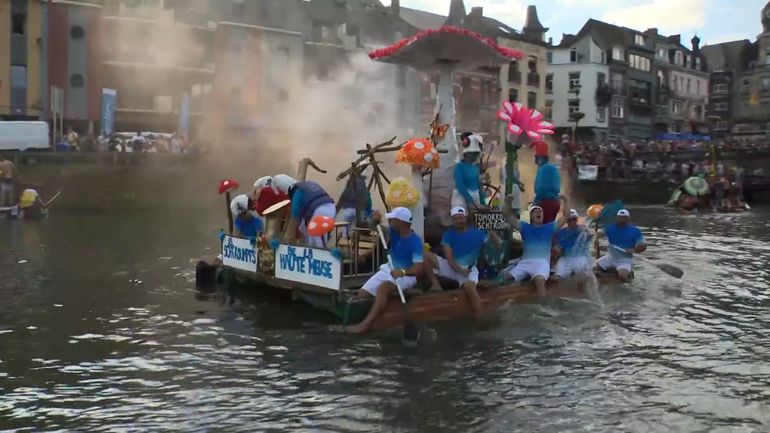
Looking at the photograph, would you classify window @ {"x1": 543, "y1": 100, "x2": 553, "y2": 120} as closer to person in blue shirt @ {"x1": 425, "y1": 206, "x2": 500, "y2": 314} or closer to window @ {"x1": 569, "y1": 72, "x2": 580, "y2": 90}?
window @ {"x1": 569, "y1": 72, "x2": 580, "y2": 90}

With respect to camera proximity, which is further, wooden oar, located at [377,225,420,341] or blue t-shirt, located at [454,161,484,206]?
blue t-shirt, located at [454,161,484,206]

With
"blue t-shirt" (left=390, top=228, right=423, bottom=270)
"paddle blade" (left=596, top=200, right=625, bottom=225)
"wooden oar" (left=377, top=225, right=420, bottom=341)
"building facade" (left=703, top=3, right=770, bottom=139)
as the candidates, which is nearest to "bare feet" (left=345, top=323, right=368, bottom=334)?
"wooden oar" (left=377, top=225, right=420, bottom=341)

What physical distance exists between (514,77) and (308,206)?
203 ft

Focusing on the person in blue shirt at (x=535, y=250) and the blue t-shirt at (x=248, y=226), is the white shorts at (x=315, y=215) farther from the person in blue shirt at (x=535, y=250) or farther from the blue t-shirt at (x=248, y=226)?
the person in blue shirt at (x=535, y=250)

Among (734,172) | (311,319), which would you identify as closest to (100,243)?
(311,319)

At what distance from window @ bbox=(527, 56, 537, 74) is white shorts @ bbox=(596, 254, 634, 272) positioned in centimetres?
6090

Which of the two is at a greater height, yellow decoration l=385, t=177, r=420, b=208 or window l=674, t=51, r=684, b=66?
window l=674, t=51, r=684, b=66

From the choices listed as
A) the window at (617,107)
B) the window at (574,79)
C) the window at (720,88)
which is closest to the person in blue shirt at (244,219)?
the window at (574,79)

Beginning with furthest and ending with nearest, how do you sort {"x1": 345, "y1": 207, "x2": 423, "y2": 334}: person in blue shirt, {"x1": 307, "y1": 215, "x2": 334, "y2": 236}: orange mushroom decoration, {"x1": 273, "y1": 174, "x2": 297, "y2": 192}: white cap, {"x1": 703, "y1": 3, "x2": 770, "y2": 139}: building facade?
{"x1": 703, "y1": 3, "x2": 770, "y2": 139}: building facade, {"x1": 273, "y1": 174, "x2": 297, "y2": 192}: white cap, {"x1": 307, "y1": 215, "x2": 334, "y2": 236}: orange mushroom decoration, {"x1": 345, "y1": 207, "x2": 423, "y2": 334}: person in blue shirt

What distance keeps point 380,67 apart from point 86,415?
34203 mm

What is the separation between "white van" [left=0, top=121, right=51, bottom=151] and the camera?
3475 centimetres

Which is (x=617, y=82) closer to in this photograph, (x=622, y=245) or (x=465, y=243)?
(x=622, y=245)

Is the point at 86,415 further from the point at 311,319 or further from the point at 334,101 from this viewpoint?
the point at 334,101

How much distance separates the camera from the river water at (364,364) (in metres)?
7.41
